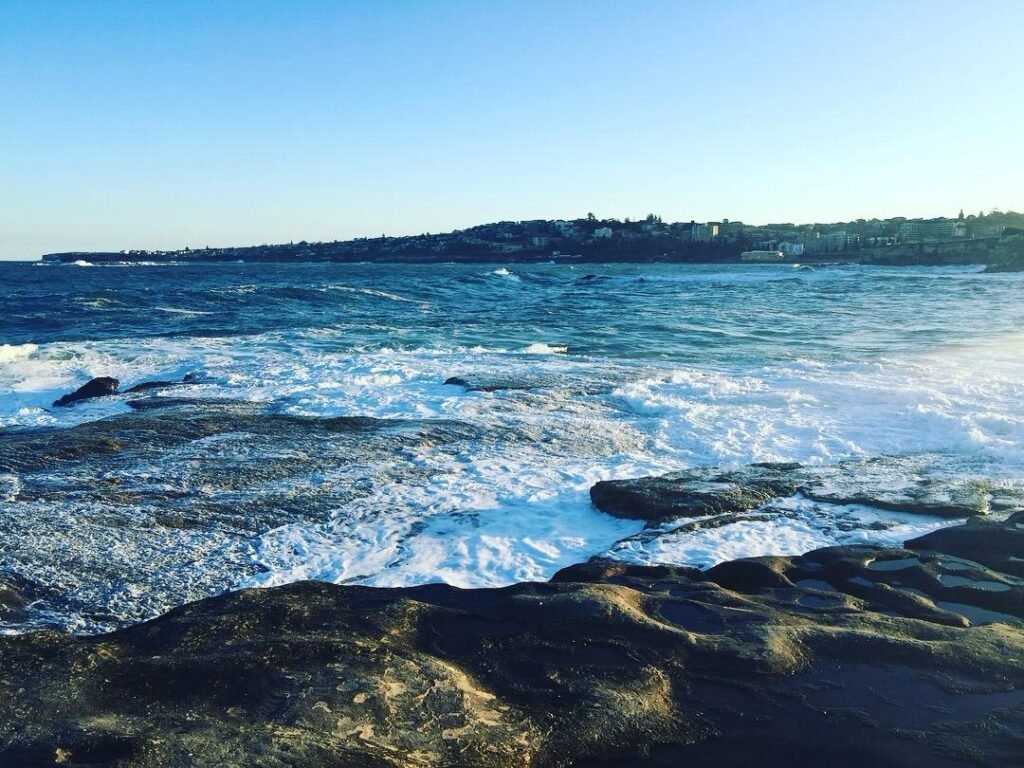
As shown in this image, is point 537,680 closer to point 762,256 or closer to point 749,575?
point 749,575

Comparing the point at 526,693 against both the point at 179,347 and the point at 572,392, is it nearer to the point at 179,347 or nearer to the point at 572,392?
the point at 572,392

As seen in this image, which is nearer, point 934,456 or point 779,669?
point 779,669

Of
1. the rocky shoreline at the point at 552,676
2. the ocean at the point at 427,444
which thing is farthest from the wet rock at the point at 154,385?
the rocky shoreline at the point at 552,676

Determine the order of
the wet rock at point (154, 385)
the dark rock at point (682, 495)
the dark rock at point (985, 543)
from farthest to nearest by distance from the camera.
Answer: the wet rock at point (154, 385), the dark rock at point (682, 495), the dark rock at point (985, 543)

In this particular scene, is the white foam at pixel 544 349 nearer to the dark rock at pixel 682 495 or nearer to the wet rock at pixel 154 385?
the wet rock at pixel 154 385

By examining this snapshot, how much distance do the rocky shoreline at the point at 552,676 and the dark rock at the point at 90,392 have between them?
1008cm

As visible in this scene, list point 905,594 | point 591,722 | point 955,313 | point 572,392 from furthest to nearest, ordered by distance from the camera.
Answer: point 955,313 < point 572,392 < point 905,594 < point 591,722

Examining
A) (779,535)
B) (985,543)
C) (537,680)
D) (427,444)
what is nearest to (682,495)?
(779,535)

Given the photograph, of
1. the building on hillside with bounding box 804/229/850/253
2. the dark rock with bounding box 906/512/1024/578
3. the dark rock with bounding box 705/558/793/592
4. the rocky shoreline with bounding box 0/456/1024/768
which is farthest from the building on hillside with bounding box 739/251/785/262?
the dark rock with bounding box 705/558/793/592

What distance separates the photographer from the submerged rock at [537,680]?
12.0 feet

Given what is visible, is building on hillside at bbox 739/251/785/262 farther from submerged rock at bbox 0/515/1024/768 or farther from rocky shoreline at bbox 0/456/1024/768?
submerged rock at bbox 0/515/1024/768

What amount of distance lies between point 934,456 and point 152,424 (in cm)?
1087

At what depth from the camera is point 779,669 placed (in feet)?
14.5

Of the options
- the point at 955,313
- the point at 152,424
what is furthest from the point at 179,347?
the point at 955,313
